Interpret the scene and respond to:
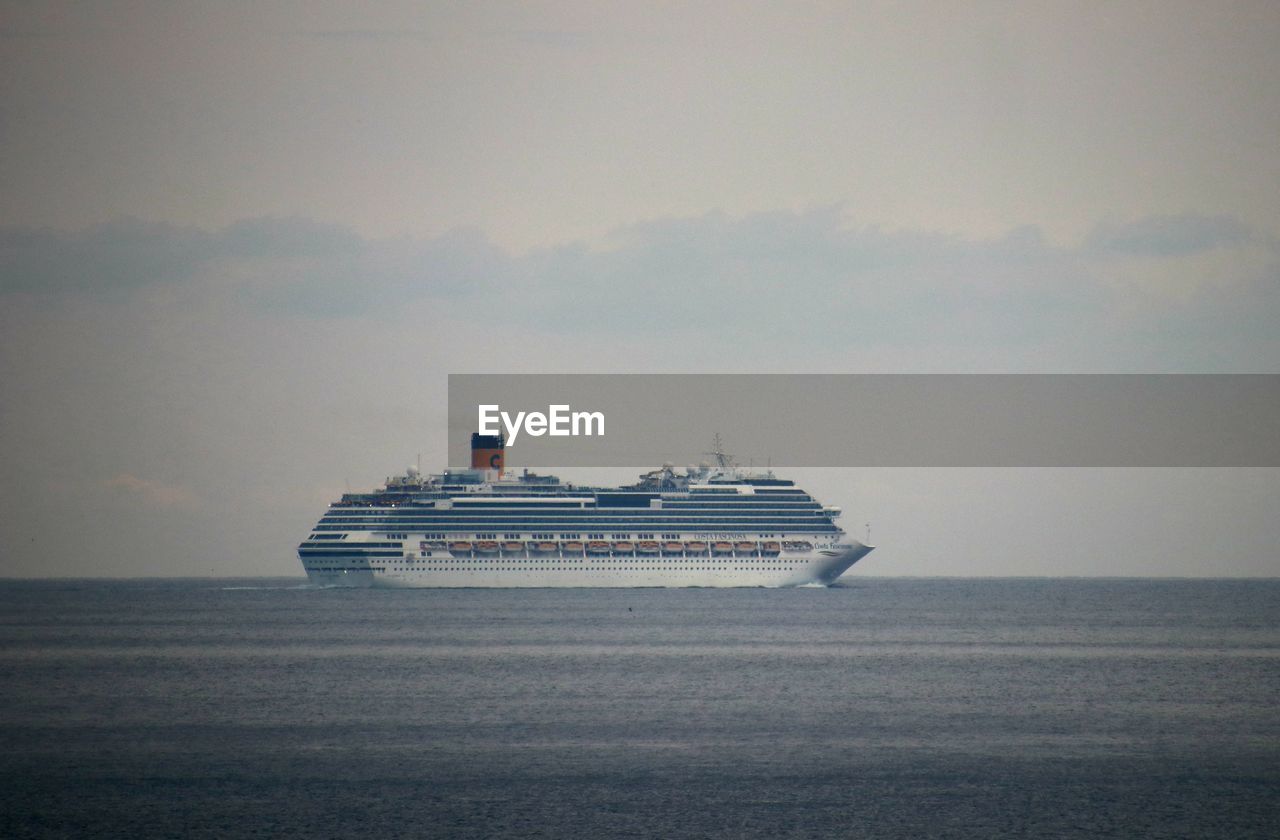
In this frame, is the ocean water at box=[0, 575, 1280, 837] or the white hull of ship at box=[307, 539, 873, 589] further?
the white hull of ship at box=[307, 539, 873, 589]

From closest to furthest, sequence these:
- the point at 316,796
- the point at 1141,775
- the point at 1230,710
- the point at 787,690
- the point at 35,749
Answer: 1. the point at 316,796
2. the point at 1141,775
3. the point at 35,749
4. the point at 1230,710
5. the point at 787,690

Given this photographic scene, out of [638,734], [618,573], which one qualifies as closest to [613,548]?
[618,573]

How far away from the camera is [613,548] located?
8894 cm

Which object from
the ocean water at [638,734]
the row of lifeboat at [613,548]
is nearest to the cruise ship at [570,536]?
the row of lifeboat at [613,548]

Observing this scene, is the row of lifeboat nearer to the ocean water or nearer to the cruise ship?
the cruise ship

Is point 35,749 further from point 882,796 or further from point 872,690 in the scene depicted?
point 872,690

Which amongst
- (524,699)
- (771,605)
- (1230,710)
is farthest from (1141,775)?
(771,605)

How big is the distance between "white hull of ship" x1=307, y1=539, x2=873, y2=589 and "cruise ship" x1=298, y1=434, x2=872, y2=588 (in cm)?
6

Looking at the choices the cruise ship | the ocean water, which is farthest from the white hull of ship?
the ocean water

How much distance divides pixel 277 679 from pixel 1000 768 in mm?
23411

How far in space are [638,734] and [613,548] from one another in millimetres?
56683

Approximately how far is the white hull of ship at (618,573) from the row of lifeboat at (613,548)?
400 millimetres

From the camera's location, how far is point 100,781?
26.9 metres

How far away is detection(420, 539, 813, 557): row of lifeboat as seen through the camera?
291 feet
